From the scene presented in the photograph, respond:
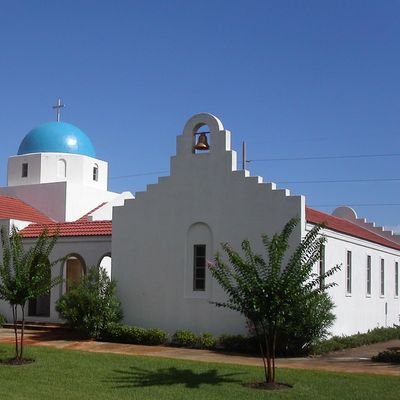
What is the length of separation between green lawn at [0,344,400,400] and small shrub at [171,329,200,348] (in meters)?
3.96

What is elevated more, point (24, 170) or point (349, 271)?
point (24, 170)

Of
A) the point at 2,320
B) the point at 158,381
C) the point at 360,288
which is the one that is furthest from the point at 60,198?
the point at 158,381

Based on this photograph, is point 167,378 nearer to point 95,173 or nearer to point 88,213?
point 88,213

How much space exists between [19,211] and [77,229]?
6615 millimetres

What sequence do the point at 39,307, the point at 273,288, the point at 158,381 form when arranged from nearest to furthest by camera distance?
the point at 273,288
the point at 158,381
the point at 39,307

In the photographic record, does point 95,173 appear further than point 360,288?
Yes

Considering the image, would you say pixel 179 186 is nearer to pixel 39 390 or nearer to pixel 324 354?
pixel 324 354

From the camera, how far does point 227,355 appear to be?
20.5 m

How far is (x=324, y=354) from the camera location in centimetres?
2122

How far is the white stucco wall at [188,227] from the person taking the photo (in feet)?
75.5

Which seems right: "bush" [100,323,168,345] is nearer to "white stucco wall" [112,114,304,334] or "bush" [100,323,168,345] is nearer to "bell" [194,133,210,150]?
"white stucco wall" [112,114,304,334]

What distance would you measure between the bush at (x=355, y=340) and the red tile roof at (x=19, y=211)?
17.0 m

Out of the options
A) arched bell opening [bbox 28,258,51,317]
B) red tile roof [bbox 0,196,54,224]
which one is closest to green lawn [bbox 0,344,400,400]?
arched bell opening [bbox 28,258,51,317]

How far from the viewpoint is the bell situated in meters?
24.1
